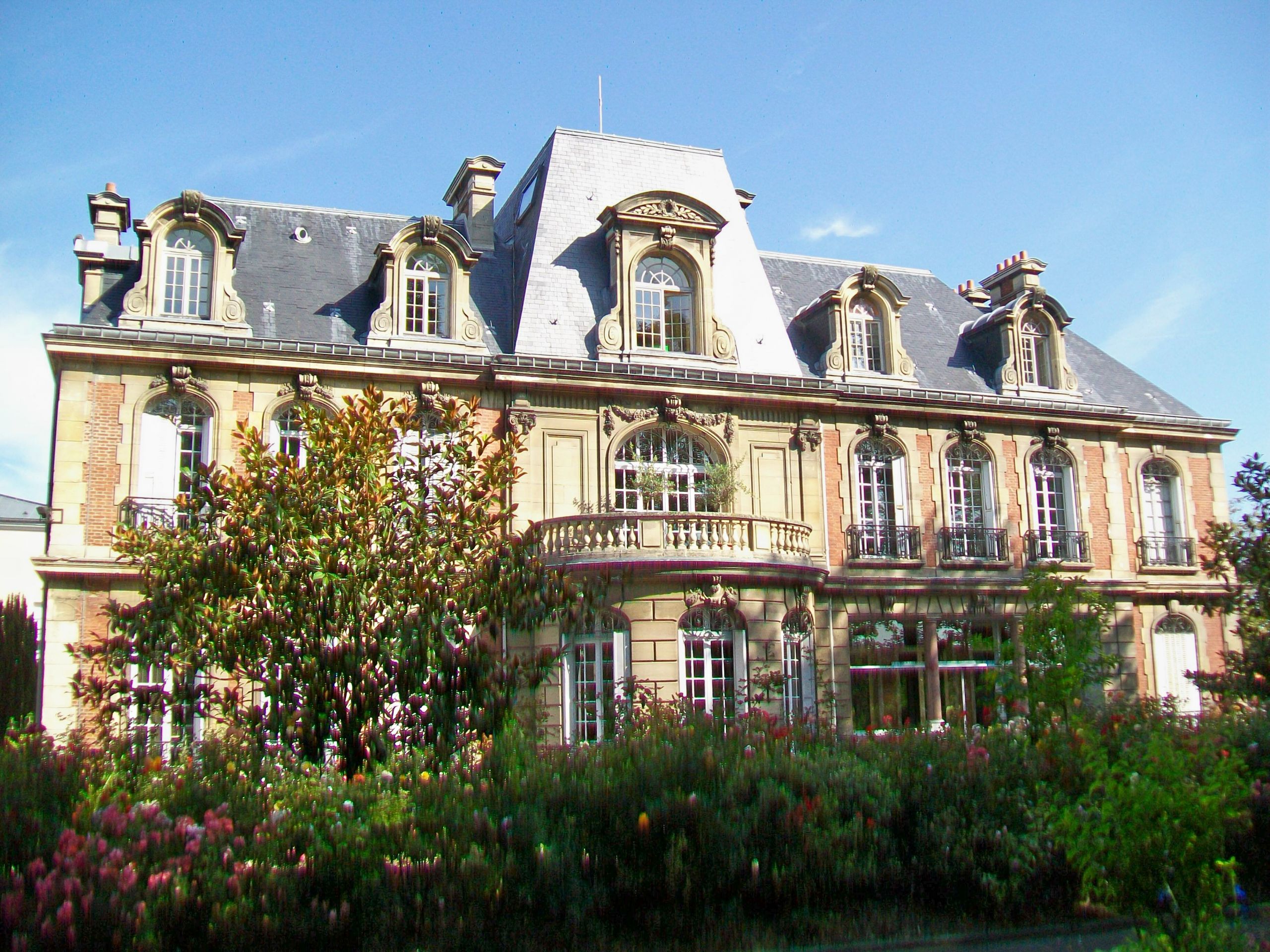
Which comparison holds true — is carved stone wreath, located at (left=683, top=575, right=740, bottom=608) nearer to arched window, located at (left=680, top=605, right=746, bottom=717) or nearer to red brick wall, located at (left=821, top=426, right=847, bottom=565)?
arched window, located at (left=680, top=605, right=746, bottom=717)

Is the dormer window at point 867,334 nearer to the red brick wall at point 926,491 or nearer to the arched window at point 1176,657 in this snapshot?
the red brick wall at point 926,491

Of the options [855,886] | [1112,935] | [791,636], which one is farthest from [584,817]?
[791,636]

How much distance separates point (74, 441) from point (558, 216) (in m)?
9.88

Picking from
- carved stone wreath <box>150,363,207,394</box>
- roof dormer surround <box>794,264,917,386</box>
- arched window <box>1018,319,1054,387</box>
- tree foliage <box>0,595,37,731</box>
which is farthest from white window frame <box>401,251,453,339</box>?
arched window <box>1018,319,1054,387</box>

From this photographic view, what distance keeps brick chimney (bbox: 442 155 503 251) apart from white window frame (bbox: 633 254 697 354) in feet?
11.8

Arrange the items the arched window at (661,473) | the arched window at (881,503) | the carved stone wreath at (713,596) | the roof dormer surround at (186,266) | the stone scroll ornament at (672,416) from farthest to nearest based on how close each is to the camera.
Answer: the arched window at (881,503) < the stone scroll ornament at (672,416) < the arched window at (661,473) < the roof dormer surround at (186,266) < the carved stone wreath at (713,596)

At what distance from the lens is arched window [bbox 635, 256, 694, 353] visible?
21.9 metres

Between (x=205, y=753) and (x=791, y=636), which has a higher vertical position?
(x=791, y=636)

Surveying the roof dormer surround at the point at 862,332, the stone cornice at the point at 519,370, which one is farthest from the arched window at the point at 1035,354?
the roof dormer surround at the point at 862,332

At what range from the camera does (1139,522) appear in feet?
82.1

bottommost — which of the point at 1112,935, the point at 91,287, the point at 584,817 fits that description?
the point at 1112,935

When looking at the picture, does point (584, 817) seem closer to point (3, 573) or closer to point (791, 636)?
point (791, 636)

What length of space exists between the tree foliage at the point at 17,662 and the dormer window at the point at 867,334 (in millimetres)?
17422

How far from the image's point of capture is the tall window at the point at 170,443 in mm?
18859
